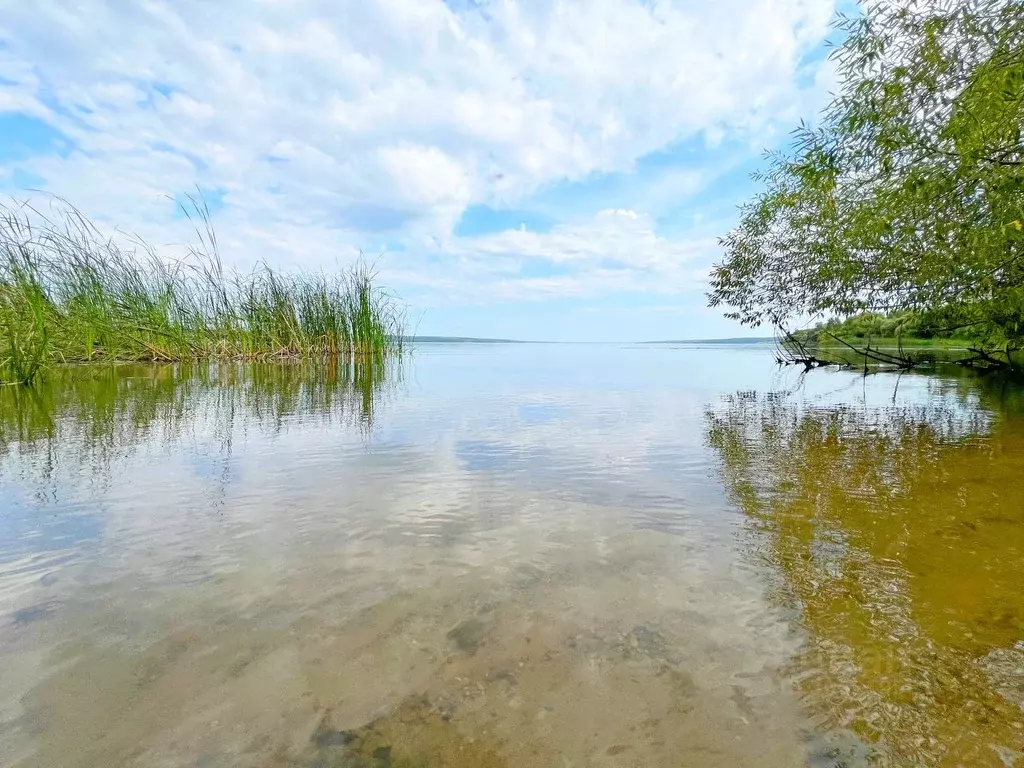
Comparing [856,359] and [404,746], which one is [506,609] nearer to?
[404,746]

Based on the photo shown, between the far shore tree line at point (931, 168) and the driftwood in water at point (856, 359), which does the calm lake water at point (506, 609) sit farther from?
the driftwood in water at point (856, 359)

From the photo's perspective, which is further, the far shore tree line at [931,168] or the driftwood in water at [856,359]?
the driftwood in water at [856,359]

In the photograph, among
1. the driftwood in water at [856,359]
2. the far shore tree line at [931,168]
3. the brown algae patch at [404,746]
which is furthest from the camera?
the driftwood in water at [856,359]

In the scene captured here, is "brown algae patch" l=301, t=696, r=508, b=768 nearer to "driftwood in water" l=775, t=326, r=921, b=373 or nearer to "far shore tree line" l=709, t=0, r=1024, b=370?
"far shore tree line" l=709, t=0, r=1024, b=370

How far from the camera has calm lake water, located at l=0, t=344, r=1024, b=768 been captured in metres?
0.98

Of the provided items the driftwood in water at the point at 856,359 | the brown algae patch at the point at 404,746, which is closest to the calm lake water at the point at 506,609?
the brown algae patch at the point at 404,746

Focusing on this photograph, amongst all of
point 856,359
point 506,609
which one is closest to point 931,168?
point 506,609

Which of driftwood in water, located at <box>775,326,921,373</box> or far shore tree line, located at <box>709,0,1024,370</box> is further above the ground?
far shore tree line, located at <box>709,0,1024,370</box>

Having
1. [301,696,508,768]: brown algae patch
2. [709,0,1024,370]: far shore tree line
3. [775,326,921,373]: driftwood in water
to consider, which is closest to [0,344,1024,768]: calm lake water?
[301,696,508,768]: brown algae patch

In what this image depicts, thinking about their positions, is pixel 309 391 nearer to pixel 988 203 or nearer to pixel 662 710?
pixel 662 710

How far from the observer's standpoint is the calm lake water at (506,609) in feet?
3.20

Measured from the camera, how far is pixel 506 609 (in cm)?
143

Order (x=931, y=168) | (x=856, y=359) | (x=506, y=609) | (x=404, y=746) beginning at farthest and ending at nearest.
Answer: (x=856, y=359), (x=931, y=168), (x=506, y=609), (x=404, y=746)

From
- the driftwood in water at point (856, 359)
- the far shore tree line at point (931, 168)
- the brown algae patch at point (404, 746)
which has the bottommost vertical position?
the brown algae patch at point (404, 746)
